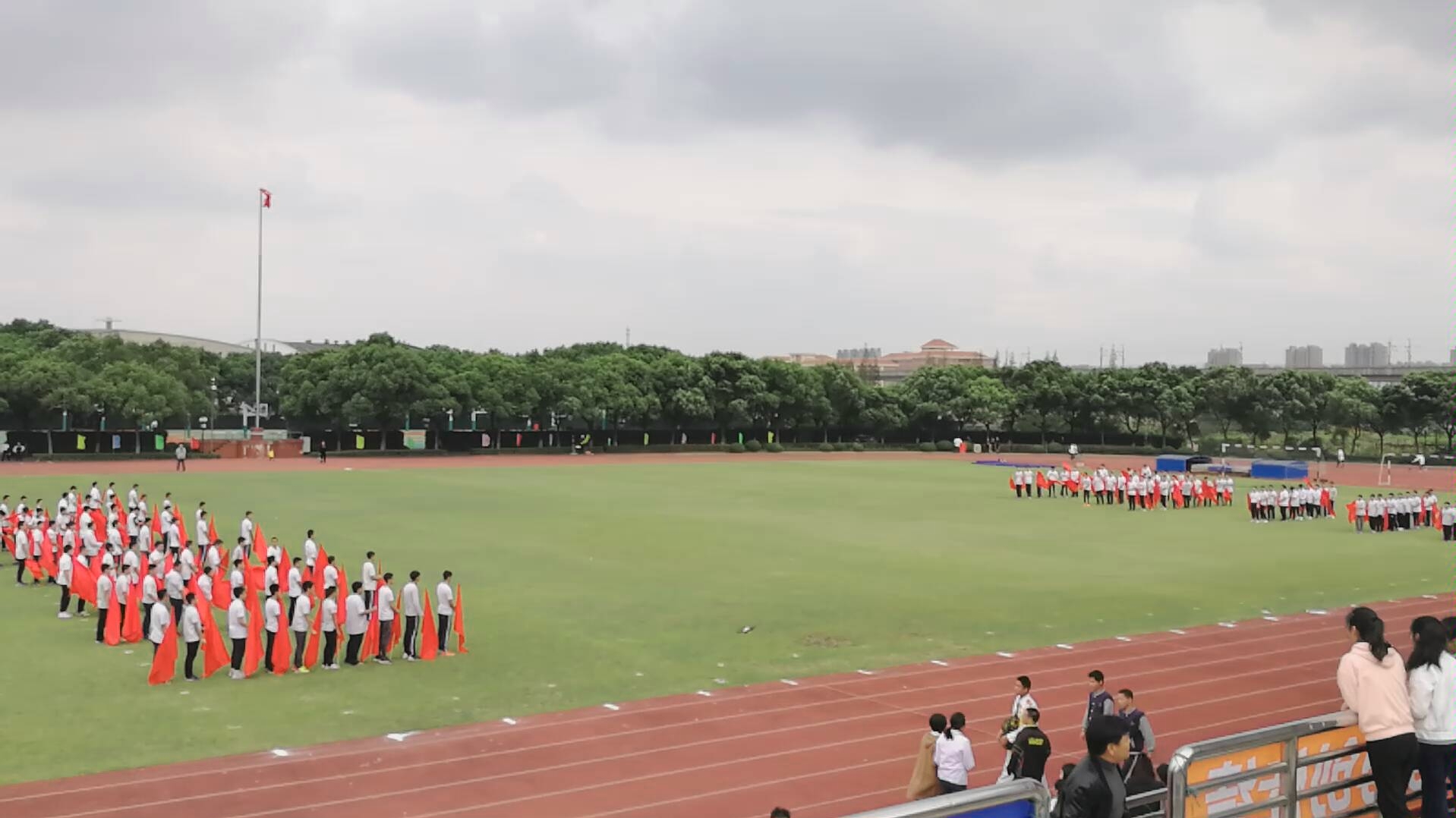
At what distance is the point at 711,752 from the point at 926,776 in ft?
12.4

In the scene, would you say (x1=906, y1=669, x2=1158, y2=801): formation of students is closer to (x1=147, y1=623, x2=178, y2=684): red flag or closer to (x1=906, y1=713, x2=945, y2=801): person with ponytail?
(x1=906, y1=713, x2=945, y2=801): person with ponytail

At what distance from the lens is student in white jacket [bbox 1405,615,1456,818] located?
270 inches

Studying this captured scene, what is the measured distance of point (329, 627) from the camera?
1623 centimetres

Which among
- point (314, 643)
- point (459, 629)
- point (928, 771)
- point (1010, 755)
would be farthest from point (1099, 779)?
point (314, 643)

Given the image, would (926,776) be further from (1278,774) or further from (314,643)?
(314,643)

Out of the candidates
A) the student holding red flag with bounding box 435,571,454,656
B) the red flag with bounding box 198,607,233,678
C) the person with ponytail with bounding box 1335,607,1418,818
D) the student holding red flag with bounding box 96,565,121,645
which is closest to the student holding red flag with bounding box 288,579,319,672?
the red flag with bounding box 198,607,233,678

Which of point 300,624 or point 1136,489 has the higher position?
point 1136,489

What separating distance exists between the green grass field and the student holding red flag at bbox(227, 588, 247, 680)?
0.24 metres

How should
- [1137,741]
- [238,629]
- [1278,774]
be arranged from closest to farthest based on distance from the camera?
[1278,774] → [1137,741] → [238,629]

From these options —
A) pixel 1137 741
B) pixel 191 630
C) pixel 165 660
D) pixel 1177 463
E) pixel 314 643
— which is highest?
pixel 1177 463

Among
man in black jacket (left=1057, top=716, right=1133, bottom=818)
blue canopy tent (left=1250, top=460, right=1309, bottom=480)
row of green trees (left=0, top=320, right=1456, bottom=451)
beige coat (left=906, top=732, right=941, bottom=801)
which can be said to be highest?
row of green trees (left=0, top=320, right=1456, bottom=451)

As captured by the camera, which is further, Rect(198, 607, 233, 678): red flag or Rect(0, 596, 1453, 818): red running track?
Rect(198, 607, 233, 678): red flag

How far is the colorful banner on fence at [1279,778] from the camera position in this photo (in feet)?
20.2

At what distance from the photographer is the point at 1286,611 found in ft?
70.4
